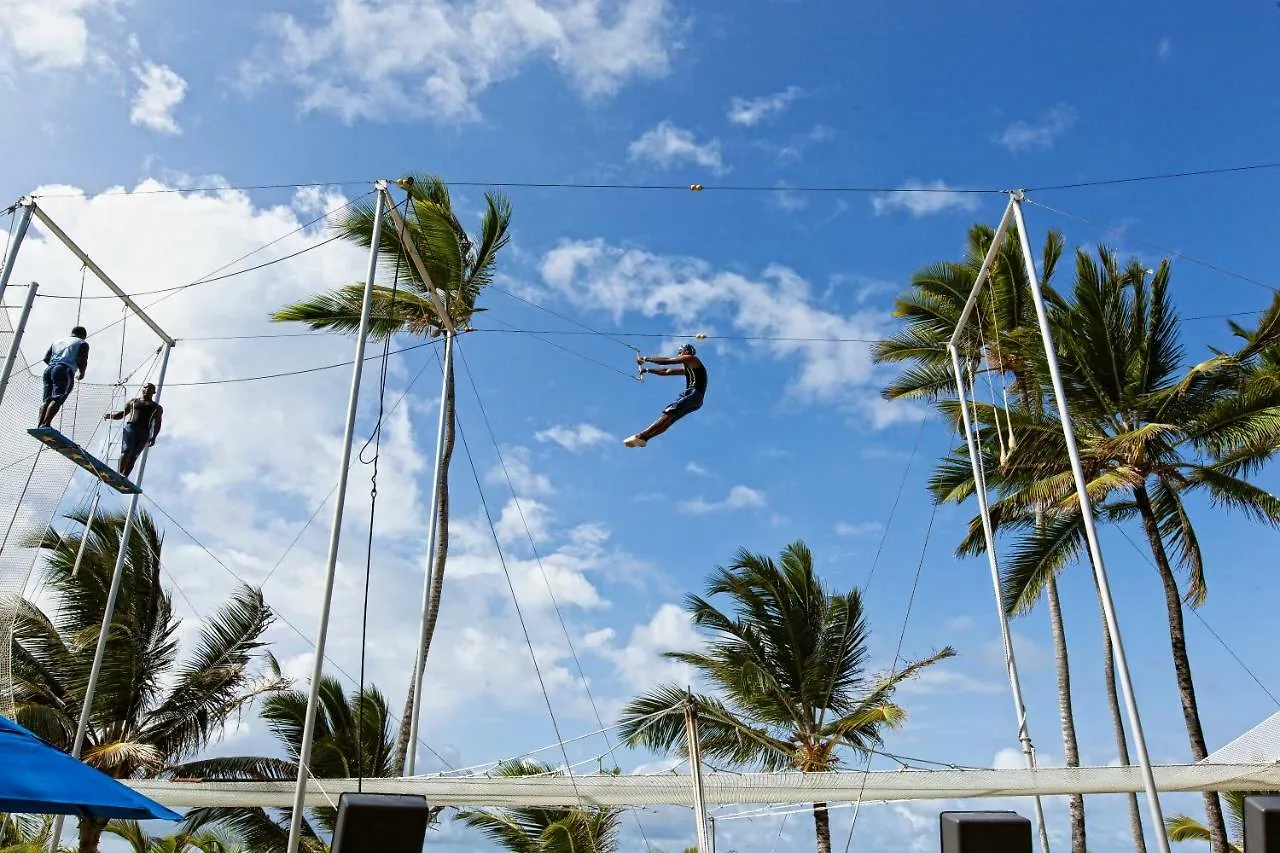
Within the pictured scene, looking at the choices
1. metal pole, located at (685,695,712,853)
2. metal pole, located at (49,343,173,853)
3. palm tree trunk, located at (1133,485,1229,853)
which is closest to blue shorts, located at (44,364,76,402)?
metal pole, located at (49,343,173,853)

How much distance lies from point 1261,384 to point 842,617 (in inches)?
255

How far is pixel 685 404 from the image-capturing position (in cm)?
888

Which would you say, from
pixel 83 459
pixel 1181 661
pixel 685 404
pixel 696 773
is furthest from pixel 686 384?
pixel 1181 661

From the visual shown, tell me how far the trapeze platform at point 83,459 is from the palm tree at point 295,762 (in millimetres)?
4635

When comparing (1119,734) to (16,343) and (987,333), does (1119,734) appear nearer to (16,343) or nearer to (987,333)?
(987,333)

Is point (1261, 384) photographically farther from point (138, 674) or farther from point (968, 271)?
point (138, 674)

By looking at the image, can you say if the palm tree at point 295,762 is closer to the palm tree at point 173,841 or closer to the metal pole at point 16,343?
the palm tree at point 173,841

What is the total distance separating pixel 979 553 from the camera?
14.8 m

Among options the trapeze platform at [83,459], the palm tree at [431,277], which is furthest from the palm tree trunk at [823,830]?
the trapeze platform at [83,459]

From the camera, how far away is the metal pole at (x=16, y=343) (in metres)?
8.13

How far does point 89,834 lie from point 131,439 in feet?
13.4

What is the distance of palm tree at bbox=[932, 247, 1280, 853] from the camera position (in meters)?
12.6

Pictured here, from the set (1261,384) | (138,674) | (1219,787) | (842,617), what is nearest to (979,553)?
(842,617)

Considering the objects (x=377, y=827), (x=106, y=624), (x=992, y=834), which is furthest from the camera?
(x=106, y=624)
